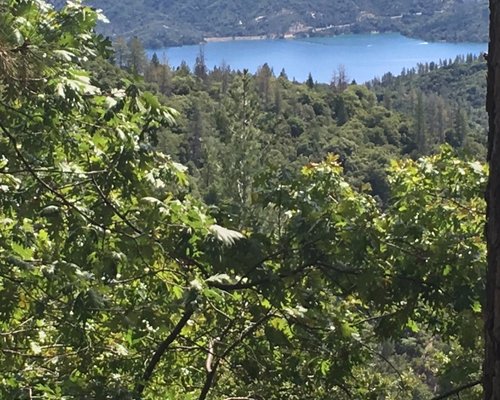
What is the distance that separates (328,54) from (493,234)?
559 ft

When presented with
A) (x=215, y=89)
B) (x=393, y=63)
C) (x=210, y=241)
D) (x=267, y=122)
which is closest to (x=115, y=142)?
(x=210, y=241)

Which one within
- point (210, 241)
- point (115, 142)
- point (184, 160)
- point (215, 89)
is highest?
point (115, 142)

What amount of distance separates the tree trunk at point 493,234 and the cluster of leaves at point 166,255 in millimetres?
815

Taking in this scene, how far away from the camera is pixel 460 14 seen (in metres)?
190

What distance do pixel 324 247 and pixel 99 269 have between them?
82 cm

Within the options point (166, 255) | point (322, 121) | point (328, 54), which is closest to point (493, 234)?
point (166, 255)

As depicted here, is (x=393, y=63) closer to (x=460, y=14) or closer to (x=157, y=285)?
(x=460, y=14)

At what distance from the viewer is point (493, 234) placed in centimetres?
139

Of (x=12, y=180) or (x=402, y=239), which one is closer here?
(x=402, y=239)

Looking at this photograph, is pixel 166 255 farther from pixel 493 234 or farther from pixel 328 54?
pixel 328 54

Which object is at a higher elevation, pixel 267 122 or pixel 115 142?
pixel 115 142

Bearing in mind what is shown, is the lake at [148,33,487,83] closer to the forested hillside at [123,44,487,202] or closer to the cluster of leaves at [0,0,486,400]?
the forested hillside at [123,44,487,202]

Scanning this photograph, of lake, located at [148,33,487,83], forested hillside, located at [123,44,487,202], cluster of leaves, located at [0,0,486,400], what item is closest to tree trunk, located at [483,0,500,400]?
cluster of leaves, located at [0,0,486,400]

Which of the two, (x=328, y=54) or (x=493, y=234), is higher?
(x=493, y=234)
